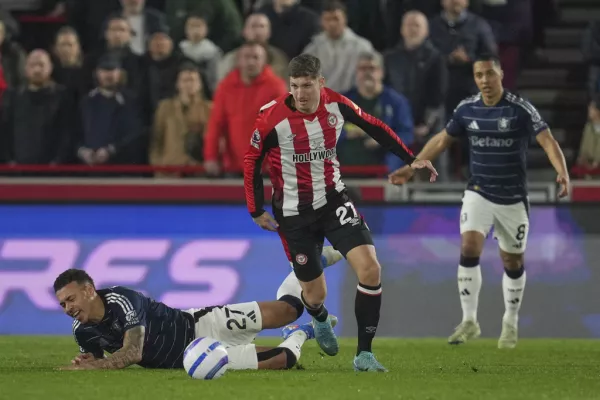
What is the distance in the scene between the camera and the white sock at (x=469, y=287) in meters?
11.8

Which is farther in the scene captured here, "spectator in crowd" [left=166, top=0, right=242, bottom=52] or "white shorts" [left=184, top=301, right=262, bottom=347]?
"spectator in crowd" [left=166, top=0, right=242, bottom=52]

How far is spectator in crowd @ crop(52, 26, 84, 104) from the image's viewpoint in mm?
14656

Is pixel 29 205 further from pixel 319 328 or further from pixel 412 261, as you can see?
pixel 319 328

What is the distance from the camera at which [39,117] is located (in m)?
14.1

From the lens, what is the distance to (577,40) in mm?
17250

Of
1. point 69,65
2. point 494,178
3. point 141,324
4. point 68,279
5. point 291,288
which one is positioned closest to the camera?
point 68,279

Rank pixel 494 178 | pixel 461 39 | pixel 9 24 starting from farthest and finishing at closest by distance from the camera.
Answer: pixel 9 24 < pixel 461 39 < pixel 494 178

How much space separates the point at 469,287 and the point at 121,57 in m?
4.94

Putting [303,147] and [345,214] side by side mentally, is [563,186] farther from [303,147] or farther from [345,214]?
[303,147]

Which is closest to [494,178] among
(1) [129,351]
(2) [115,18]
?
(1) [129,351]

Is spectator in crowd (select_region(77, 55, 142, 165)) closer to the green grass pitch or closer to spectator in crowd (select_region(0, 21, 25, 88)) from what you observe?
spectator in crowd (select_region(0, 21, 25, 88))

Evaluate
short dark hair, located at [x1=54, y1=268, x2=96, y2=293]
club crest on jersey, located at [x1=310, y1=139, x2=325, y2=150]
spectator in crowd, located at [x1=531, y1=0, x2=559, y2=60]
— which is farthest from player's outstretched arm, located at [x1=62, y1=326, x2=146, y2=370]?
spectator in crowd, located at [x1=531, y1=0, x2=559, y2=60]

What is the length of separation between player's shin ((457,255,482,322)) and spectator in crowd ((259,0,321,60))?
4.08m

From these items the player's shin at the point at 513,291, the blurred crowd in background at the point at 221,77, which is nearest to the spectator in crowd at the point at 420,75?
the blurred crowd in background at the point at 221,77
